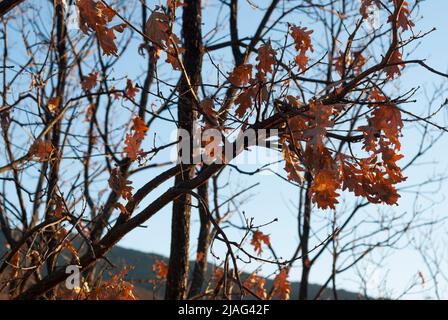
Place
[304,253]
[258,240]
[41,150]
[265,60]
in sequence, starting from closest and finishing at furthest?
[265,60] < [41,150] < [258,240] < [304,253]

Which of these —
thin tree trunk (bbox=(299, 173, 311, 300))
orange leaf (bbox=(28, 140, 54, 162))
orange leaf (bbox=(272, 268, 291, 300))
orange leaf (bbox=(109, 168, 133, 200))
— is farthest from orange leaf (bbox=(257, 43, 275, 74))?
thin tree trunk (bbox=(299, 173, 311, 300))

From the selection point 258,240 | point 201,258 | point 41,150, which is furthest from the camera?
point 201,258

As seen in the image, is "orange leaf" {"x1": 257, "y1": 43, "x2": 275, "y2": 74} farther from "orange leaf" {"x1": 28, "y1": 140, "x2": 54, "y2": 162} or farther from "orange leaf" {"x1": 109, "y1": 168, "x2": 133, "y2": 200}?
"orange leaf" {"x1": 28, "y1": 140, "x2": 54, "y2": 162}

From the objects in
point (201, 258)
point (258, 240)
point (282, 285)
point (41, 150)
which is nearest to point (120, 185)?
point (41, 150)

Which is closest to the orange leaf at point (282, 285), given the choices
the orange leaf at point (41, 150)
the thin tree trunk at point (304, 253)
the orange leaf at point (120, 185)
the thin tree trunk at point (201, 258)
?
the thin tree trunk at point (201, 258)

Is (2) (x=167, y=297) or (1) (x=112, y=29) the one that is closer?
(1) (x=112, y=29)

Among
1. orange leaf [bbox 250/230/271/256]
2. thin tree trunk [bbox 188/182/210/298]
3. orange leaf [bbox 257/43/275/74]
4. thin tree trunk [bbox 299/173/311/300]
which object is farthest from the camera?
thin tree trunk [bbox 299/173/311/300]

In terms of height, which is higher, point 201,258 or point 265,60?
point 265,60

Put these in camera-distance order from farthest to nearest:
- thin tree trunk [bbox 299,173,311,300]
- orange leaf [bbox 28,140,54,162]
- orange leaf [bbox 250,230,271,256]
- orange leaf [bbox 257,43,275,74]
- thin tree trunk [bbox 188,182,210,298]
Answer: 1. thin tree trunk [bbox 299,173,311,300]
2. thin tree trunk [bbox 188,182,210,298]
3. orange leaf [bbox 250,230,271,256]
4. orange leaf [bbox 28,140,54,162]
5. orange leaf [bbox 257,43,275,74]

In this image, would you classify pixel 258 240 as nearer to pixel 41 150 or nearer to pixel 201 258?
pixel 201 258
